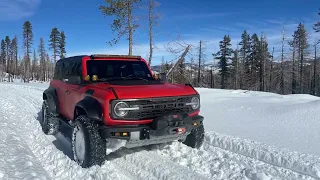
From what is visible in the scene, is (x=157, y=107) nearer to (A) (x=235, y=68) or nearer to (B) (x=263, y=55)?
(B) (x=263, y=55)

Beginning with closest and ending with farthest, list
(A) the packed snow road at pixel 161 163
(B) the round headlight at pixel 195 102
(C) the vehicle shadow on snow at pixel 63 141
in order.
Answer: (A) the packed snow road at pixel 161 163, (B) the round headlight at pixel 195 102, (C) the vehicle shadow on snow at pixel 63 141

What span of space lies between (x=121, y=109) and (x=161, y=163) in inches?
49.3

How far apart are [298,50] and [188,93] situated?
4543 centimetres

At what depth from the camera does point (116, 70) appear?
562 cm

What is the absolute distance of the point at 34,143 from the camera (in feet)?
19.0

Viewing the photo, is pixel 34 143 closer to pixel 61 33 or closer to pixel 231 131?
pixel 231 131

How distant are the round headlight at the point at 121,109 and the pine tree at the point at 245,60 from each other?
158 ft

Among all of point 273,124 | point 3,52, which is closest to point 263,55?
point 273,124

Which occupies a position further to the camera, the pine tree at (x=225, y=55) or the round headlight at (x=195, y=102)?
the pine tree at (x=225, y=55)

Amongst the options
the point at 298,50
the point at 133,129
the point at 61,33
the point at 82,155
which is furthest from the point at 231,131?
the point at 61,33

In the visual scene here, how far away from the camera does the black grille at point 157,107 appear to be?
4.11 metres

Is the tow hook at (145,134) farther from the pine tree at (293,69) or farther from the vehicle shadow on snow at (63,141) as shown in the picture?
the pine tree at (293,69)

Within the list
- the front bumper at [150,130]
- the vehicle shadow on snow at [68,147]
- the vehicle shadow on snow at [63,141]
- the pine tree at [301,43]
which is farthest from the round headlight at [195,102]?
the pine tree at [301,43]

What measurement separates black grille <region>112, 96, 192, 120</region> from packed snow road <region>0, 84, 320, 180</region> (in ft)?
2.95
